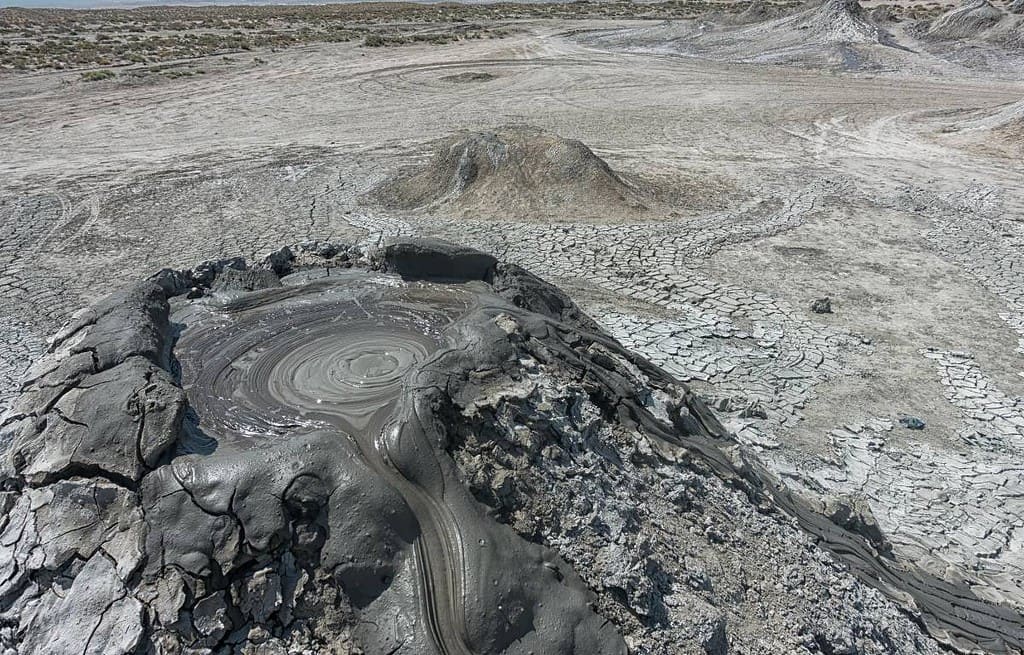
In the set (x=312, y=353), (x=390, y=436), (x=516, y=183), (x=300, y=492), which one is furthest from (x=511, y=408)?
(x=516, y=183)

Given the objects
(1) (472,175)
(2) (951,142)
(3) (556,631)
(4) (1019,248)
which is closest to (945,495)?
(3) (556,631)

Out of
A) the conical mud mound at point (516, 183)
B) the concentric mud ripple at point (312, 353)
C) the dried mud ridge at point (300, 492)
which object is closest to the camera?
the dried mud ridge at point (300, 492)

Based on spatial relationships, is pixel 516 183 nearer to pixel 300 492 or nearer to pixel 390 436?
pixel 390 436

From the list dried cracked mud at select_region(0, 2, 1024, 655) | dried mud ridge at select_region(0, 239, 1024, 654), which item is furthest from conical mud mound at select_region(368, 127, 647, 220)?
dried mud ridge at select_region(0, 239, 1024, 654)

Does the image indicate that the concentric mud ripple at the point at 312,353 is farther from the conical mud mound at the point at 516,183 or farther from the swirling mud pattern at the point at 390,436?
the conical mud mound at the point at 516,183

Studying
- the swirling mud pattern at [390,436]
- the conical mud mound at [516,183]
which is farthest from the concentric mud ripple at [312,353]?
the conical mud mound at [516,183]

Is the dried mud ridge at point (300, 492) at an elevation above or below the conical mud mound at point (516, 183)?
above

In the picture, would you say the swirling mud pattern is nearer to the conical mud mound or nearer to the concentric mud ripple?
the concentric mud ripple
